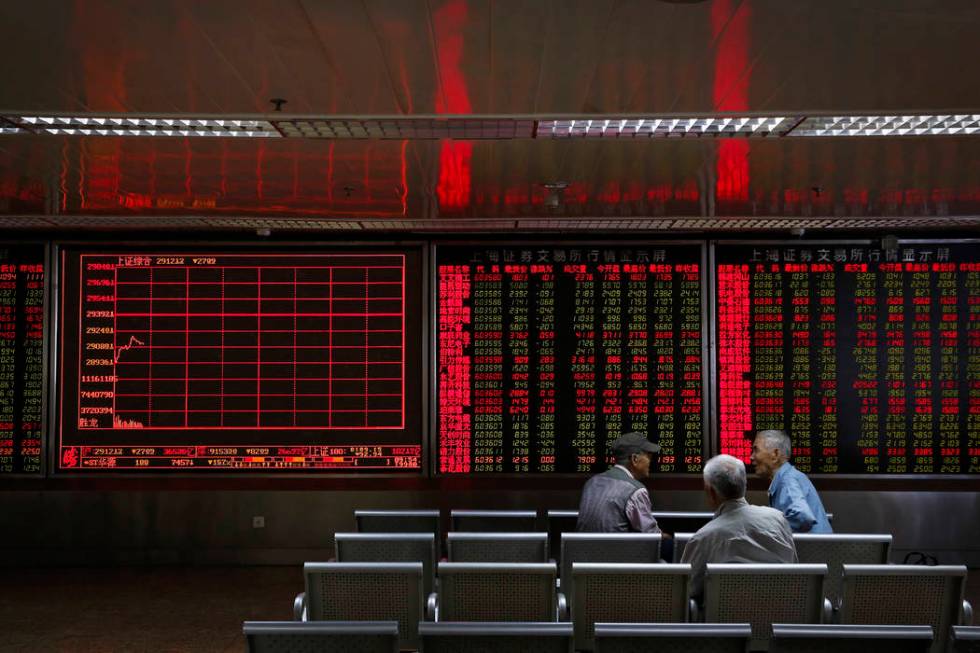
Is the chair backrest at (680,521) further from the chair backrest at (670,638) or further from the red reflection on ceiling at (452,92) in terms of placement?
the chair backrest at (670,638)

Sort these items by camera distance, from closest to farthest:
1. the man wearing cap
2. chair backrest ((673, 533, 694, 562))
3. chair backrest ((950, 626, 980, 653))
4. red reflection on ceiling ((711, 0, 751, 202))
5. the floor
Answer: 1. chair backrest ((950, 626, 980, 653))
2. red reflection on ceiling ((711, 0, 751, 202))
3. chair backrest ((673, 533, 694, 562))
4. the man wearing cap
5. the floor

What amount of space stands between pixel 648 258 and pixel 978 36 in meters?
4.19

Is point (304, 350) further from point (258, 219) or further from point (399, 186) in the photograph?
point (399, 186)

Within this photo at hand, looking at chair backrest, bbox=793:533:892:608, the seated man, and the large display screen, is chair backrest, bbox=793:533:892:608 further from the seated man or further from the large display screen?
the large display screen

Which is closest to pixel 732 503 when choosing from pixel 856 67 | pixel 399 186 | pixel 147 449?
pixel 856 67

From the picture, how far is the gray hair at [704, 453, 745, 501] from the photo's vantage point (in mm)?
3334

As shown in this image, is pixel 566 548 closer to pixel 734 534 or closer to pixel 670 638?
pixel 734 534

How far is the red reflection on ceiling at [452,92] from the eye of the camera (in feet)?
8.33

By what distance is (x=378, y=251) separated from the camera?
6836 mm

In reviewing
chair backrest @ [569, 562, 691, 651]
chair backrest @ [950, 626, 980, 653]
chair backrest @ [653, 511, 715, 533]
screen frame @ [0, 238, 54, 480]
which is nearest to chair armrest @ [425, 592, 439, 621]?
chair backrest @ [569, 562, 691, 651]

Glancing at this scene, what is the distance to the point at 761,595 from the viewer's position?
2955mm

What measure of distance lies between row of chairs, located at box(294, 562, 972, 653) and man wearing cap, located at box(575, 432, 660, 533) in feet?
4.06

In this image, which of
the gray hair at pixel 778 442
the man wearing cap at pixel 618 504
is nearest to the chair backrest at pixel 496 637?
the man wearing cap at pixel 618 504

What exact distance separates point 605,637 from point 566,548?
1259mm
